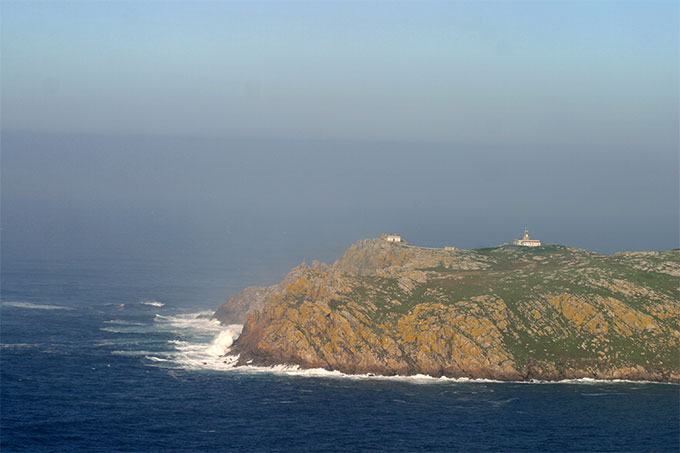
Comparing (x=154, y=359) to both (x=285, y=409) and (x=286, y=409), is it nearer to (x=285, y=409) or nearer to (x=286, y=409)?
(x=285, y=409)

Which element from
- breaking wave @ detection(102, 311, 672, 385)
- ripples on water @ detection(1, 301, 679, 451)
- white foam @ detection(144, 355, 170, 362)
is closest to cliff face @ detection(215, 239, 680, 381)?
breaking wave @ detection(102, 311, 672, 385)

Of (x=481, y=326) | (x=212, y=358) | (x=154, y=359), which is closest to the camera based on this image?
(x=481, y=326)

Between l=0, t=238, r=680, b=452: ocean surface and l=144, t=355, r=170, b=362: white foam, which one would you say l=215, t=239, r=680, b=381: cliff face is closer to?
l=0, t=238, r=680, b=452: ocean surface

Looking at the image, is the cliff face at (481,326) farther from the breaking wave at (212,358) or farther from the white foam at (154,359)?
the white foam at (154,359)

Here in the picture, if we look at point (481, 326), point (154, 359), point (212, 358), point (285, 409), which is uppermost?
point (481, 326)

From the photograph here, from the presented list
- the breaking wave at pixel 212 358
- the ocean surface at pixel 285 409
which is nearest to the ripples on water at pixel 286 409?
the ocean surface at pixel 285 409

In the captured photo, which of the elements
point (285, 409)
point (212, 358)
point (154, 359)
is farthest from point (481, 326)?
point (154, 359)
